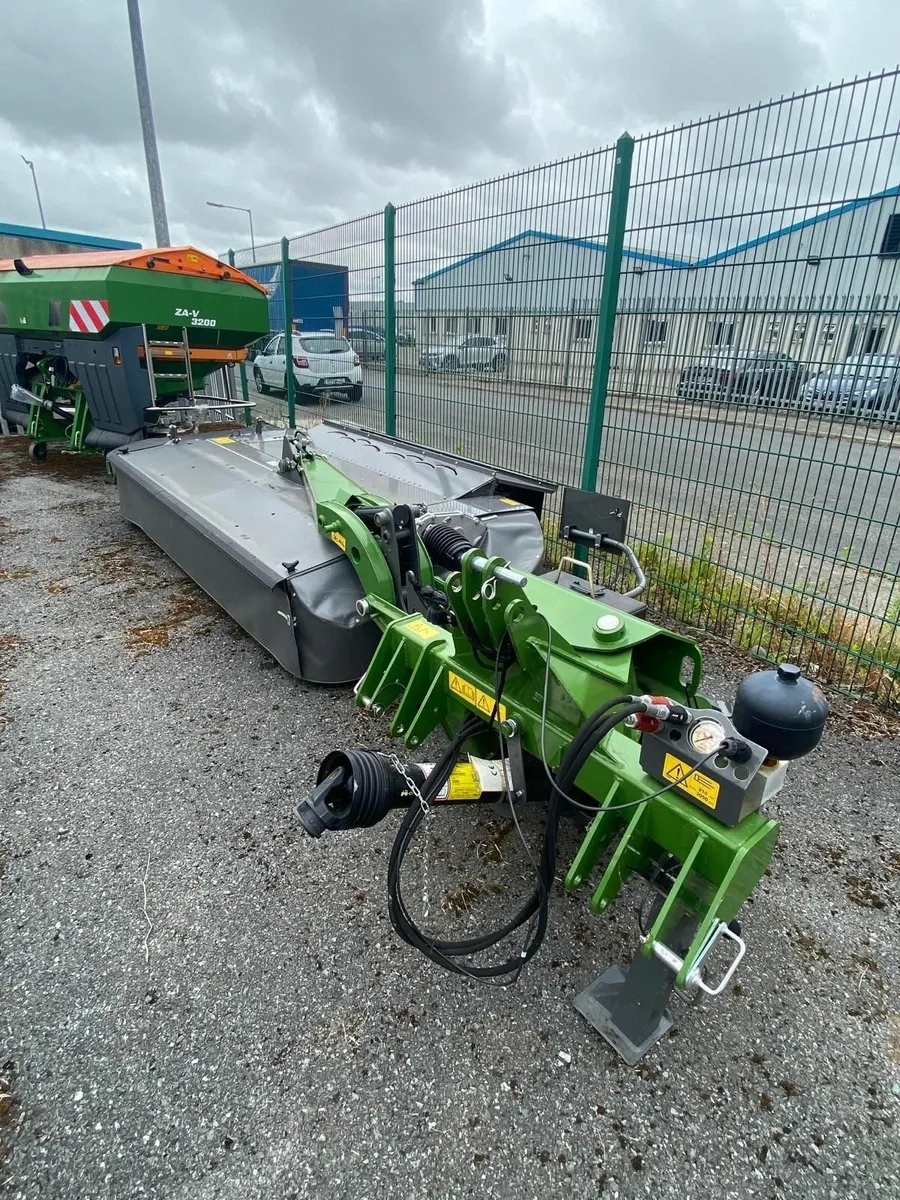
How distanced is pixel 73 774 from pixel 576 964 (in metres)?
1.96

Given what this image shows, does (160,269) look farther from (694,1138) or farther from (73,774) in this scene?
(694,1138)

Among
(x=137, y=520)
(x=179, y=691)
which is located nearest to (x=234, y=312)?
(x=137, y=520)

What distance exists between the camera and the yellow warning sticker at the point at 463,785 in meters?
1.90

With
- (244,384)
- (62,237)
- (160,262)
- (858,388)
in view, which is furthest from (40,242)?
(858,388)

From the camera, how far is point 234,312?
6223 millimetres

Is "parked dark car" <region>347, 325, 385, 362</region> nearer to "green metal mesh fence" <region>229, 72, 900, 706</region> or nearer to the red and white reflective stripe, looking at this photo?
"green metal mesh fence" <region>229, 72, 900, 706</region>

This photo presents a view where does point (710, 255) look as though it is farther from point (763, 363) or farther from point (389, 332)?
point (389, 332)

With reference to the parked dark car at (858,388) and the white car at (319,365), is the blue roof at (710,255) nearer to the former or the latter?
the parked dark car at (858,388)

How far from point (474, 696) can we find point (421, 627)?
1.43 ft

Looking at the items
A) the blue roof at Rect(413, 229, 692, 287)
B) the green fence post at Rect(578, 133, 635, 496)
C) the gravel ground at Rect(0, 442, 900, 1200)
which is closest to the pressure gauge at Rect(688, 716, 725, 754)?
the gravel ground at Rect(0, 442, 900, 1200)

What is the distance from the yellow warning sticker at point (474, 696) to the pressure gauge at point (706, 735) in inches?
22.7

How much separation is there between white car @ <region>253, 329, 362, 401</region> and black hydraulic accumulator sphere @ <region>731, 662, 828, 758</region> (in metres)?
5.93

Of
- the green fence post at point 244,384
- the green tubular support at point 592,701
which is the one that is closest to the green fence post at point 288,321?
the green fence post at point 244,384

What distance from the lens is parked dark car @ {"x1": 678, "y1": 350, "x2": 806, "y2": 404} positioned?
322 cm
